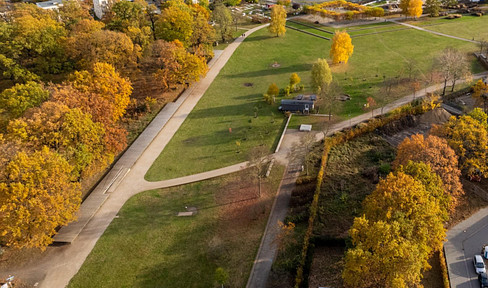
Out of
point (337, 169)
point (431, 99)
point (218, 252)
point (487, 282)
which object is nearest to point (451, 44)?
point (431, 99)

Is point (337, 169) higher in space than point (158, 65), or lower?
lower

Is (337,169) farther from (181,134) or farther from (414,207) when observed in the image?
(181,134)

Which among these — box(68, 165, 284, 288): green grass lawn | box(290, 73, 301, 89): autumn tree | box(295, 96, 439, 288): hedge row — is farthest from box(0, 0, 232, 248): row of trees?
box(295, 96, 439, 288): hedge row

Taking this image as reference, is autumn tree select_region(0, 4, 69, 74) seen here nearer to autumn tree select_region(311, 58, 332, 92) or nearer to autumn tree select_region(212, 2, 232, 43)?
autumn tree select_region(212, 2, 232, 43)

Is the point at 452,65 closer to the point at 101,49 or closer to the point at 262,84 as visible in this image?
the point at 262,84

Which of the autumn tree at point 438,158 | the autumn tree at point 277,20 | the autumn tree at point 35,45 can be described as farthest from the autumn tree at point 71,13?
the autumn tree at point 438,158

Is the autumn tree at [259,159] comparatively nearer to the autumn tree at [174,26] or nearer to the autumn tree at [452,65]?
the autumn tree at [452,65]

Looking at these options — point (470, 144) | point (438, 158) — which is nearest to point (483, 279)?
point (438, 158)
